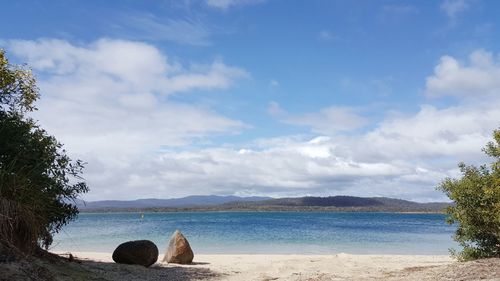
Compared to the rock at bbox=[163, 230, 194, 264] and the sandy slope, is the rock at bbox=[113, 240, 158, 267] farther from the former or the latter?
the rock at bbox=[163, 230, 194, 264]

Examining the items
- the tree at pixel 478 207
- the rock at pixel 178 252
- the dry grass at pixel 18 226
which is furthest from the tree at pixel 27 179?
the tree at pixel 478 207

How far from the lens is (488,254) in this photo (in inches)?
685

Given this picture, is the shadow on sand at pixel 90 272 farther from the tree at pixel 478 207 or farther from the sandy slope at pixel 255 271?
the tree at pixel 478 207

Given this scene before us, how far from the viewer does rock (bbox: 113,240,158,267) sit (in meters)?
19.4

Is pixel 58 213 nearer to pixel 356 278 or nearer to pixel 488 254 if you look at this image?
pixel 356 278

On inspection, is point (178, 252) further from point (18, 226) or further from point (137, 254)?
point (18, 226)

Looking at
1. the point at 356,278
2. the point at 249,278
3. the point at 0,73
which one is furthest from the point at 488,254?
the point at 0,73

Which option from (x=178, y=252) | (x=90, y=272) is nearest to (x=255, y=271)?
(x=178, y=252)

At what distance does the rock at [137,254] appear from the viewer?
1941 centimetres

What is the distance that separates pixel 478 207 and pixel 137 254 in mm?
12772

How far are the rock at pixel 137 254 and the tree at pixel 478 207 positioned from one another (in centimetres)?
1146

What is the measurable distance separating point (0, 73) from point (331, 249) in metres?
25.9

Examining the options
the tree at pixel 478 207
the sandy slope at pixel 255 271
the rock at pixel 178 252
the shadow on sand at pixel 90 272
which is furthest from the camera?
the rock at pixel 178 252

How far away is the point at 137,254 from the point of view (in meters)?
19.4
